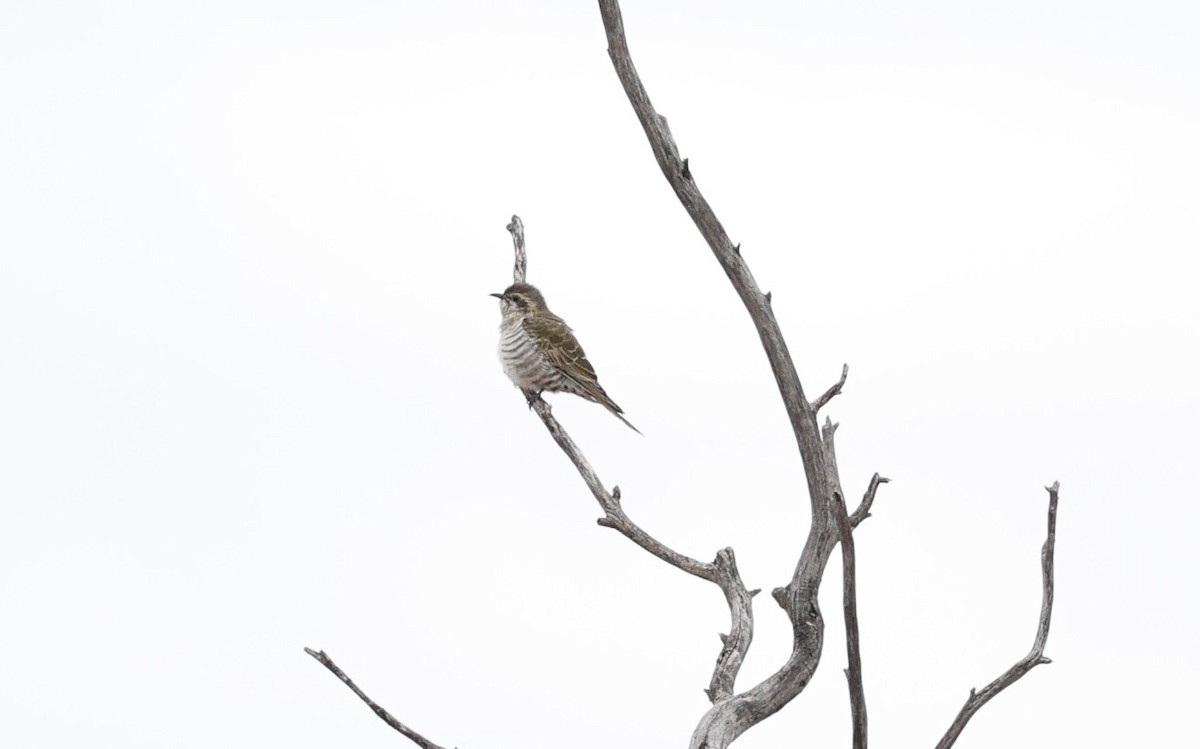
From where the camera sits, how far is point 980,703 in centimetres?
580

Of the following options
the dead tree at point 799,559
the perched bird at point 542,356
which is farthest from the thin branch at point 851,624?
the perched bird at point 542,356

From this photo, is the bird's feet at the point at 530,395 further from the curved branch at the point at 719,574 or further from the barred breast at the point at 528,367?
the curved branch at the point at 719,574

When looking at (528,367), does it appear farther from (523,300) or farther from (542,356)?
(523,300)

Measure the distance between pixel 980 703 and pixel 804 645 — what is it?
788 mm

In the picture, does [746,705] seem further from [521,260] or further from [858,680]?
[521,260]

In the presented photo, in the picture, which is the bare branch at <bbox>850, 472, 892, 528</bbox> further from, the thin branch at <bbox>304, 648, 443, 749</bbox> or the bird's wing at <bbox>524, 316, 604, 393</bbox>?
the bird's wing at <bbox>524, 316, 604, 393</bbox>

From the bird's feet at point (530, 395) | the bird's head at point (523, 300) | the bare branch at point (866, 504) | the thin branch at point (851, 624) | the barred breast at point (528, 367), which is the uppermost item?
the bird's head at point (523, 300)

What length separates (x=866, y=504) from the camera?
582cm

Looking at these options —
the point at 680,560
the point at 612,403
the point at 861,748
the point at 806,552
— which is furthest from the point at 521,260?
the point at 861,748

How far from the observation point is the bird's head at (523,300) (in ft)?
34.3

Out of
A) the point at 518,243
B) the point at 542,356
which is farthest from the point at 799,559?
the point at 542,356

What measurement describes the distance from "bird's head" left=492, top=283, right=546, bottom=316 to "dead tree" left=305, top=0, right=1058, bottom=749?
4.77 metres

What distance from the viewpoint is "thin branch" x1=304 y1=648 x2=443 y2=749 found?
5.66m

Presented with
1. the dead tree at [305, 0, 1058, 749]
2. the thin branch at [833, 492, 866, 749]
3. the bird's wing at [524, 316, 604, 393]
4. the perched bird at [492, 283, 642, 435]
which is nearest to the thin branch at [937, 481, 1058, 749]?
the dead tree at [305, 0, 1058, 749]
